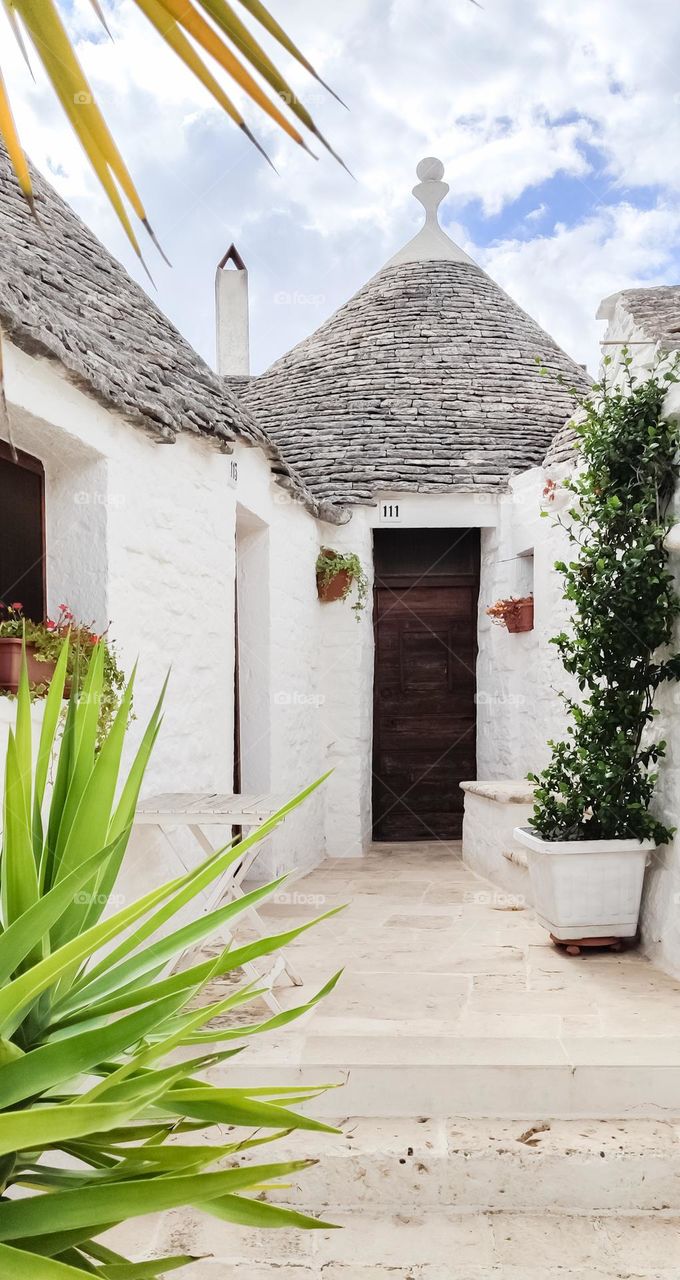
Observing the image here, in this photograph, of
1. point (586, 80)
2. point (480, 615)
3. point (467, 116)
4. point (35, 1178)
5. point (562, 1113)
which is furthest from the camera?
point (480, 615)

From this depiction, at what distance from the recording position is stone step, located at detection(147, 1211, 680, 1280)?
2605 mm

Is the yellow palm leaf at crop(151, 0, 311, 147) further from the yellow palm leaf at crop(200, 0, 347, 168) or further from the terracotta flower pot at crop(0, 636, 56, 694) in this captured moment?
the terracotta flower pot at crop(0, 636, 56, 694)

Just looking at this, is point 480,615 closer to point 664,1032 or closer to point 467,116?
point 467,116

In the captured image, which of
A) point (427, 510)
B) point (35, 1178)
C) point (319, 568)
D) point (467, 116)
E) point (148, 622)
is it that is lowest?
point (35, 1178)

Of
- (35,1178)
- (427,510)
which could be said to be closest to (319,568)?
(427,510)

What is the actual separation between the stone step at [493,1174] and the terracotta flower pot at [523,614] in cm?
473

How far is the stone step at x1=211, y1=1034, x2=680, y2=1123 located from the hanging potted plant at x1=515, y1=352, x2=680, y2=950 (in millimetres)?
1305

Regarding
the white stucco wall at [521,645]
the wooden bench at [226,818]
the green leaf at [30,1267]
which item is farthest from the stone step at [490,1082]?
the white stucco wall at [521,645]

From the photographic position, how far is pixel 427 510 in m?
8.18

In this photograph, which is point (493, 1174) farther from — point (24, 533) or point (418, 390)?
point (418, 390)

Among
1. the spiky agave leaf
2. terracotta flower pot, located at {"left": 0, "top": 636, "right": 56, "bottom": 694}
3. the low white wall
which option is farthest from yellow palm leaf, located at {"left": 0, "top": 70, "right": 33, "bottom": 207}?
the low white wall

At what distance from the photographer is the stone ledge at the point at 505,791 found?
6387mm

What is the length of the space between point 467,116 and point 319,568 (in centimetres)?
384

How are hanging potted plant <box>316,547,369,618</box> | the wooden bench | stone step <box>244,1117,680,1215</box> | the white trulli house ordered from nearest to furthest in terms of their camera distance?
1. stone step <box>244,1117,680,1215</box>
2. the wooden bench
3. the white trulli house
4. hanging potted plant <box>316,547,369,618</box>
